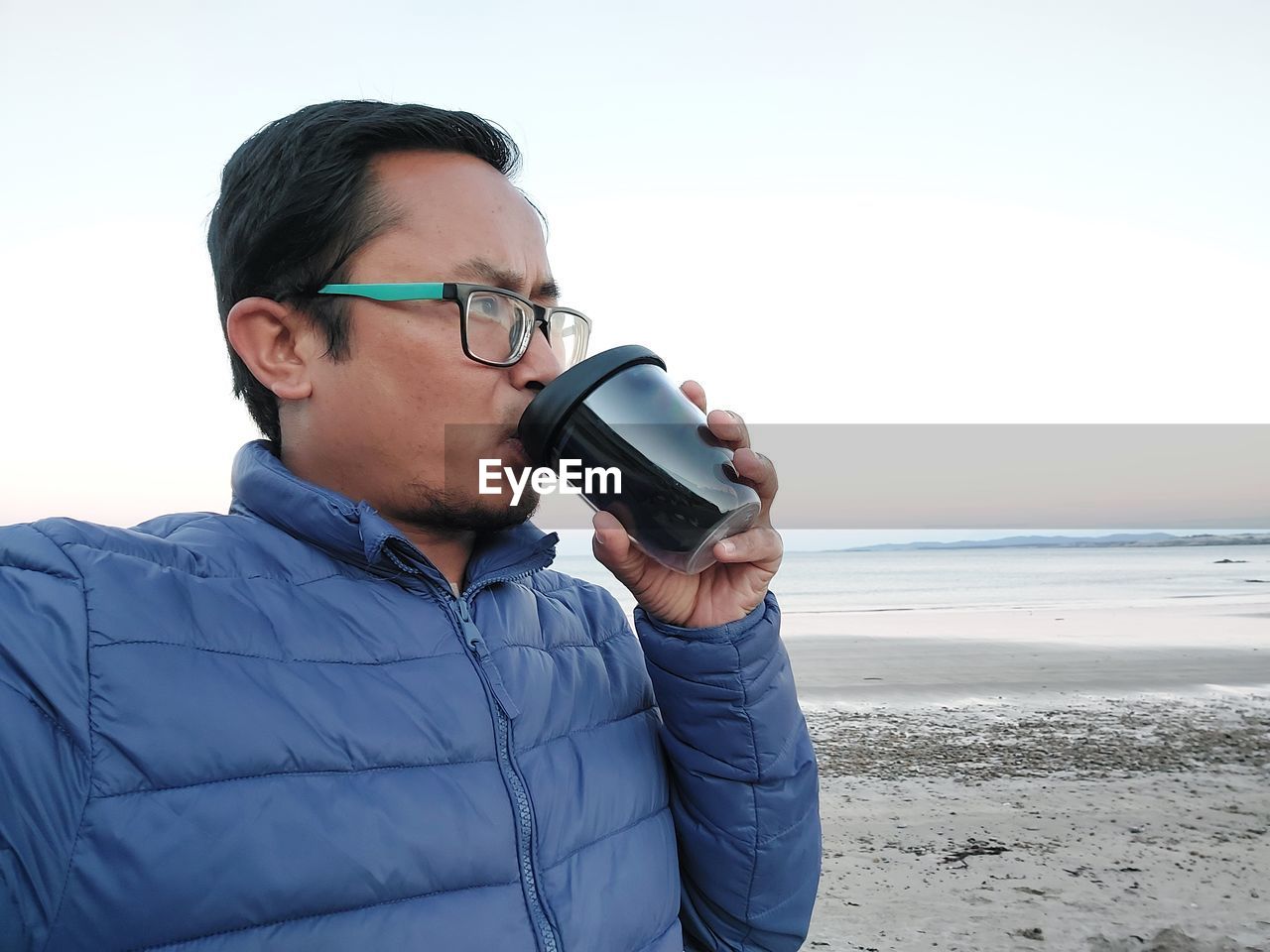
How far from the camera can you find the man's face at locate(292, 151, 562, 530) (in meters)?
1.41

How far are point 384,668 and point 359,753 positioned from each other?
127mm

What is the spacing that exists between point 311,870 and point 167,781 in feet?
0.64

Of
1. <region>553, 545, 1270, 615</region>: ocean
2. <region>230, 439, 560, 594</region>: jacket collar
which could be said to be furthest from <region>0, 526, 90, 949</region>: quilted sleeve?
<region>553, 545, 1270, 615</region>: ocean

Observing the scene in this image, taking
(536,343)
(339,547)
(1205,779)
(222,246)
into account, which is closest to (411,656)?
(339,547)

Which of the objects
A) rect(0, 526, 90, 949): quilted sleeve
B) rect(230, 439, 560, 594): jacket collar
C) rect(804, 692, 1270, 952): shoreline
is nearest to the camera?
rect(0, 526, 90, 949): quilted sleeve

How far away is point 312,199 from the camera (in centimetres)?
148

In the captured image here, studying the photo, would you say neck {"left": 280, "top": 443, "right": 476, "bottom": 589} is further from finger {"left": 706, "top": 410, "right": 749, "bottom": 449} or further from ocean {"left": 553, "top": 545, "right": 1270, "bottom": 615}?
Result: ocean {"left": 553, "top": 545, "right": 1270, "bottom": 615}

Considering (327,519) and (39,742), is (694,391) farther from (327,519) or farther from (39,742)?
(39,742)

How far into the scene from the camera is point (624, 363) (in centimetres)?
136

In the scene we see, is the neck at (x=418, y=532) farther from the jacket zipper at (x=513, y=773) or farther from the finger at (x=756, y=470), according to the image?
the finger at (x=756, y=470)

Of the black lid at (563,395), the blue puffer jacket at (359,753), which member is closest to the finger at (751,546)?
the blue puffer jacket at (359,753)

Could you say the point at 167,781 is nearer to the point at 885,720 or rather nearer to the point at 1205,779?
the point at 1205,779

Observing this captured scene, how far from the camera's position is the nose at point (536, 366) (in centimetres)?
145

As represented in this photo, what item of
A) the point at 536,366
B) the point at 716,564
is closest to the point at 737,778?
the point at 716,564
